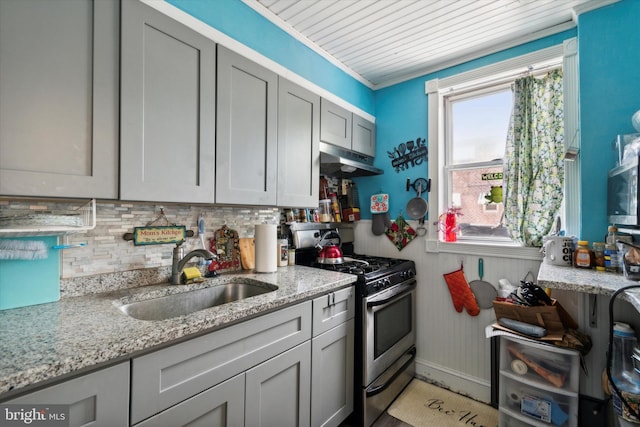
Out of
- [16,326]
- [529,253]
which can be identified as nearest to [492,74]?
[529,253]

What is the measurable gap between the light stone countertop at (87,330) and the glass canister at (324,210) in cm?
110

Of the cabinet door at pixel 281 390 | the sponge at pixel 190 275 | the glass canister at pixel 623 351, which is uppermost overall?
the sponge at pixel 190 275

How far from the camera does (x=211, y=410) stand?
107 centimetres

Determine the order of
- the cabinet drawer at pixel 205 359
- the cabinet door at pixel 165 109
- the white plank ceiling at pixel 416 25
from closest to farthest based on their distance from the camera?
1. the cabinet drawer at pixel 205 359
2. the cabinet door at pixel 165 109
3. the white plank ceiling at pixel 416 25

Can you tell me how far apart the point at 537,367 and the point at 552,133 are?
1.53m

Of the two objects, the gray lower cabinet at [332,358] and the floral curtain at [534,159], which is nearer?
the gray lower cabinet at [332,358]

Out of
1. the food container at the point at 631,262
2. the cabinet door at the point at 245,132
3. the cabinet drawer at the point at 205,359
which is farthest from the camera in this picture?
the cabinet door at the point at 245,132

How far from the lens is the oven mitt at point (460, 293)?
7.26ft

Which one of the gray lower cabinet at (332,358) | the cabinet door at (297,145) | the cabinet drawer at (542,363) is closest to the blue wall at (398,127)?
the cabinet door at (297,145)

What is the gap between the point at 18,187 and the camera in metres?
0.92

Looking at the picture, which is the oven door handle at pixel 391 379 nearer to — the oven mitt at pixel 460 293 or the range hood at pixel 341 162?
the oven mitt at pixel 460 293

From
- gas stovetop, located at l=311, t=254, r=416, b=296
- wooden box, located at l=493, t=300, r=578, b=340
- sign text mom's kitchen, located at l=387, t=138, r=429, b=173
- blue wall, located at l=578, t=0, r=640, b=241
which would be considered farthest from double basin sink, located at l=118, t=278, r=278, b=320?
blue wall, located at l=578, t=0, r=640, b=241

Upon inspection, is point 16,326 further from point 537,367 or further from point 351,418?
point 537,367

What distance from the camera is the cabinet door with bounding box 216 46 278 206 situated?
1482mm
